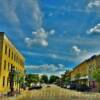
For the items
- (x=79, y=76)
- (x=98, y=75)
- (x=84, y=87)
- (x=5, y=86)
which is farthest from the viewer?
(x=79, y=76)

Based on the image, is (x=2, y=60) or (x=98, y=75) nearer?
(x=2, y=60)

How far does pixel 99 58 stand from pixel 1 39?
36495 millimetres

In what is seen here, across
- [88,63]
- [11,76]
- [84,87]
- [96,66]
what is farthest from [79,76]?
[11,76]

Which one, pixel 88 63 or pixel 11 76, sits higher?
pixel 88 63

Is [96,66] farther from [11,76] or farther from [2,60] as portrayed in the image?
[11,76]

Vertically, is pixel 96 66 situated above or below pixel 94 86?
above

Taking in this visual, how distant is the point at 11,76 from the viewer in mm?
45062

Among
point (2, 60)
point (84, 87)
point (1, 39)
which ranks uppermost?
point (1, 39)

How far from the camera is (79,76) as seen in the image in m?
110

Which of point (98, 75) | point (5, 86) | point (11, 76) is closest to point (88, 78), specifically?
point (98, 75)

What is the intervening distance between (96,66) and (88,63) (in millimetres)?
12642

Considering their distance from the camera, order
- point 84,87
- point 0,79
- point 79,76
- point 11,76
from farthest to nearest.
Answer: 1. point 79,76
2. point 84,87
3. point 0,79
4. point 11,76

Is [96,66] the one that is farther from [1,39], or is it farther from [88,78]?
[1,39]

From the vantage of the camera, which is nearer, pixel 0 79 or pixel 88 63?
pixel 0 79
